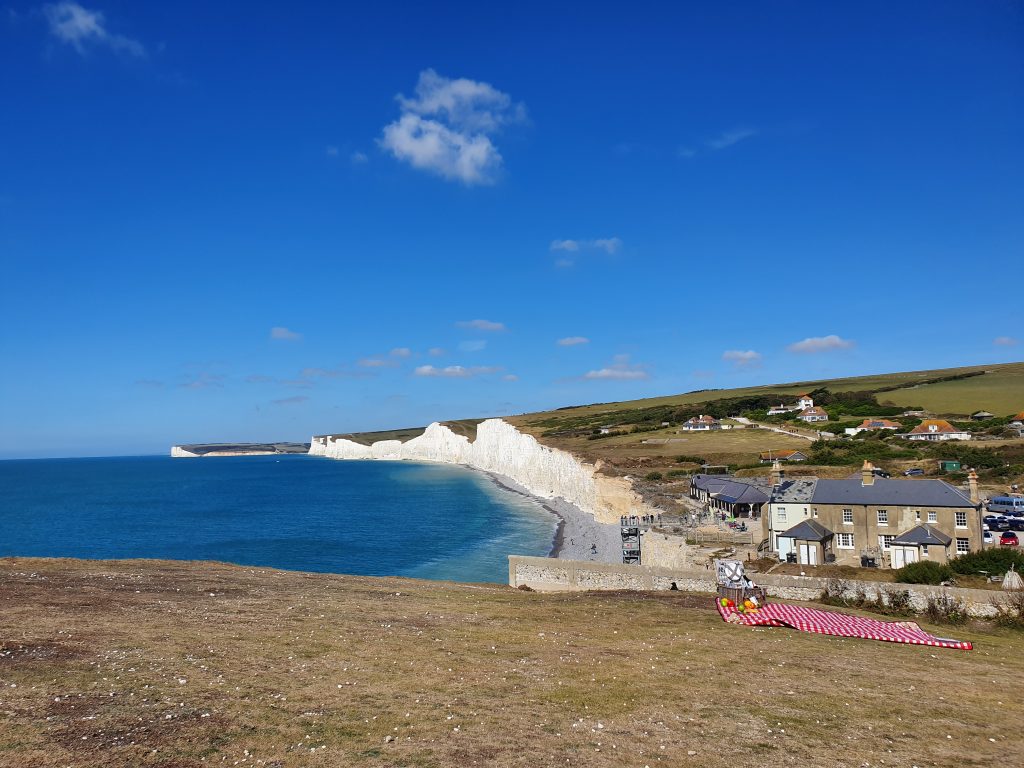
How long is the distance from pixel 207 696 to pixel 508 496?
95.2 m

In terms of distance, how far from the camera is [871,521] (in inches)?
1399

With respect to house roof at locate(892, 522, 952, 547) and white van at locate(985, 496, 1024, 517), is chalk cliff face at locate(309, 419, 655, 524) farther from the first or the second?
white van at locate(985, 496, 1024, 517)

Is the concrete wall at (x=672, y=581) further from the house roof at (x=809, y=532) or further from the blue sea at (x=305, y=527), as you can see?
the blue sea at (x=305, y=527)

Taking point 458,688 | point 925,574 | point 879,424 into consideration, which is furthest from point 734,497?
point 879,424

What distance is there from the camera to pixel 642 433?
119m

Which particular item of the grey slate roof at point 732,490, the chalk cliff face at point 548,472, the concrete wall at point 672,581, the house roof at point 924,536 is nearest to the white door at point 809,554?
the house roof at point 924,536

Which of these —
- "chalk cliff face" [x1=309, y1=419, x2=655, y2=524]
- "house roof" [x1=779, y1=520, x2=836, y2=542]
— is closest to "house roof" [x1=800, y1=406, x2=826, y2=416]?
"chalk cliff face" [x1=309, y1=419, x2=655, y2=524]

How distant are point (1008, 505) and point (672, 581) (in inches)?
1522

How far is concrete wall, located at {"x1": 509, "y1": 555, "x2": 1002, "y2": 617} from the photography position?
2130cm

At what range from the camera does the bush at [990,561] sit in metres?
27.5

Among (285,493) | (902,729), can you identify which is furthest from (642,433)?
(902,729)

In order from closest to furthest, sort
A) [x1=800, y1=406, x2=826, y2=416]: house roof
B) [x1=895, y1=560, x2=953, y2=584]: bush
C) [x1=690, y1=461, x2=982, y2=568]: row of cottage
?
1. [x1=895, y1=560, x2=953, y2=584]: bush
2. [x1=690, y1=461, x2=982, y2=568]: row of cottage
3. [x1=800, y1=406, x2=826, y2=416]: house roof

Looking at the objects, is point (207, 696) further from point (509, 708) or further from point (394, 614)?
point (394, 614)

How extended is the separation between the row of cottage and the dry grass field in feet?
52.3
